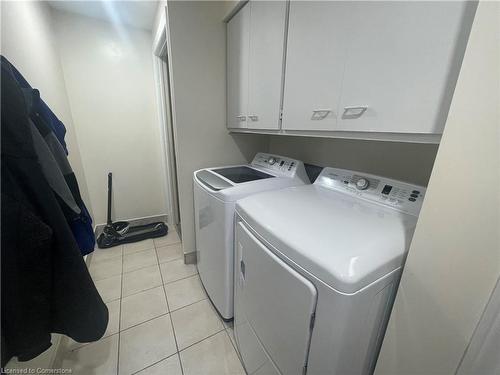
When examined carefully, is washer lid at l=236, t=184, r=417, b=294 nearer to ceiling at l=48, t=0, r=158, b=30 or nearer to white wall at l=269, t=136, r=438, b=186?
white wall at l=269, t=136, r=438, b=186

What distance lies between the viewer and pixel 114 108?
90.7 inches

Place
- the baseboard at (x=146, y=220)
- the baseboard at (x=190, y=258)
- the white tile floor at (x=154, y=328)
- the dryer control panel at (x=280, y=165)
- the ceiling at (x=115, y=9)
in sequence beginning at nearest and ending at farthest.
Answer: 1. the white tile floor at (x=154, y=328)
2. the dryer control panel at (x=280, y=165)
3. the ceiling at (x=115, y=9)
4. the baseboard at (x=190, y=258)
5. the baseboard at (x=146, y=220)

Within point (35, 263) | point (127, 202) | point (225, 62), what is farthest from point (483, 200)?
point (127, 202)

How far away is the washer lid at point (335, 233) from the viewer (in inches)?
23.0

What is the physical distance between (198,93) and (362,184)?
1.38 metres

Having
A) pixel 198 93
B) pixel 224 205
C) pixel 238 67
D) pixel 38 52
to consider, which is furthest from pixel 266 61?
pixel 38 52

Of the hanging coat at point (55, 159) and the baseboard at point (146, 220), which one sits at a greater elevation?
the hanging coat at point (55, 159)

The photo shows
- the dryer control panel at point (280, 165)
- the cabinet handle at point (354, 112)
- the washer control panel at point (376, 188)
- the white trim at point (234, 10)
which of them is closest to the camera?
the cabinet handle at point (354, 112)

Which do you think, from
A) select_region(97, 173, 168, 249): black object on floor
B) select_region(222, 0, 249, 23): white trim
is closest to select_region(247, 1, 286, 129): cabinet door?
select_region(222, 0, 249, 23): white trim

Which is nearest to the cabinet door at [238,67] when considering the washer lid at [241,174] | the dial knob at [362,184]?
the washer lid at [241,174]

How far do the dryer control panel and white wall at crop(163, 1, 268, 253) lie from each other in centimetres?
22

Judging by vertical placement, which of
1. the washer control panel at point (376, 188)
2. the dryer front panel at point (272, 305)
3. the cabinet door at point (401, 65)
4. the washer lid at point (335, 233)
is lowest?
the dryer front panel at point (272, 305)

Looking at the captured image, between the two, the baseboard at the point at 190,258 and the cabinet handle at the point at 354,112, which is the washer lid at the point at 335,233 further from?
the baseboard at the point at 190,258

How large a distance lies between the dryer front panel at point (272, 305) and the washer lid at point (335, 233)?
73 mm
